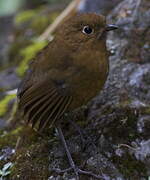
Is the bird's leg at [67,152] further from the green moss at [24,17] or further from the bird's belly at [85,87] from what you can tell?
the green moss at [24,17]

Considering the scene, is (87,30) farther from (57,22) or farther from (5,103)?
(57,22)

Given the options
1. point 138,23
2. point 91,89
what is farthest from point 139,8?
point 91,89

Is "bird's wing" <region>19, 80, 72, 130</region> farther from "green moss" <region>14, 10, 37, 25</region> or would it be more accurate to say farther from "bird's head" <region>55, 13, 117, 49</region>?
"green moss" <region>14, 10, 37, 25</region>

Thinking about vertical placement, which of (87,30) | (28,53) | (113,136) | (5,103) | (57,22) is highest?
(87,30)

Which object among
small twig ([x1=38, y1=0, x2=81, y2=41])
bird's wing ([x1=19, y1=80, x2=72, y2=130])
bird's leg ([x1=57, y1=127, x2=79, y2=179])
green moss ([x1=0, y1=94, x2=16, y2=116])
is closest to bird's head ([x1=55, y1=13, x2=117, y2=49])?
bird's wing ([x1=19, y1=80, x2=72, y2=130])

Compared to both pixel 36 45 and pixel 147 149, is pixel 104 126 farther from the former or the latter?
pixel 36 45

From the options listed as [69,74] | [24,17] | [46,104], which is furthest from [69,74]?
[24,17]

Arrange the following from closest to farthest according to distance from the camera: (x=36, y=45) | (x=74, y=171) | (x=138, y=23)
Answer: (x=74, y=171) < (x=138, y=23) < (x=36, y=45)
